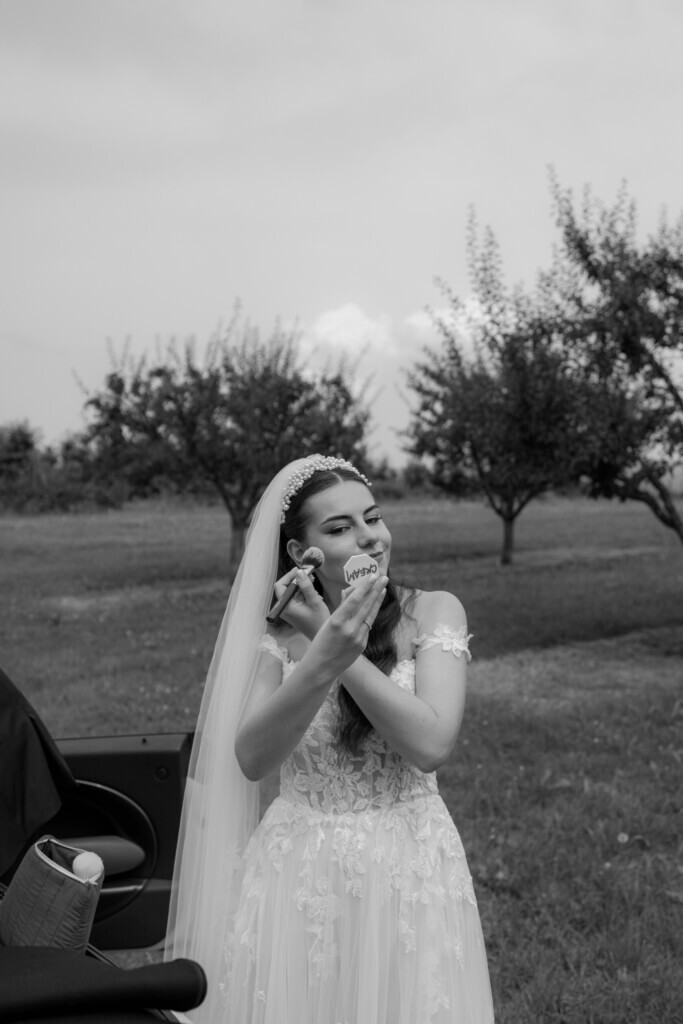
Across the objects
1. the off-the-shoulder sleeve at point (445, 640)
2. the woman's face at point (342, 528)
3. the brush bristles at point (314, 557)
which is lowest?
the off-the-shoulder sleeve at point (445, 640)

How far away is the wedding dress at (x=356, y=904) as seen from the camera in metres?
2.35

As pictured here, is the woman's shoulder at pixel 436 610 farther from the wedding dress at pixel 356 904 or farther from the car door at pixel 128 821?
the car door at pixel 128 821

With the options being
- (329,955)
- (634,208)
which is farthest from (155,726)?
(634,208)

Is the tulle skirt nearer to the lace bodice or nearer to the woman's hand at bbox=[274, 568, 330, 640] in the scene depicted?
the lace bodice

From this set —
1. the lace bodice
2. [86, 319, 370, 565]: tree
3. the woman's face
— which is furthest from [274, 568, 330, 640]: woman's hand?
[86, 319, 370, 565]: tree

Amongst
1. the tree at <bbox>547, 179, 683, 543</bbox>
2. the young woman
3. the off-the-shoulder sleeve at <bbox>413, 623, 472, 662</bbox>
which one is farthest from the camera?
the tree at <bbox>547, 179, 683, 543</bbox>

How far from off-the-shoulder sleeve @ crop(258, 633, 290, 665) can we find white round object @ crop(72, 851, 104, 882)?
674 millimetres

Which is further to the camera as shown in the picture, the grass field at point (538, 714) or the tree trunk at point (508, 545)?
the tree trunk at point (508, 545)

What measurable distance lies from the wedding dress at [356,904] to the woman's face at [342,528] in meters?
0.28

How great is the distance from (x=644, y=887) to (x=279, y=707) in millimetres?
2768

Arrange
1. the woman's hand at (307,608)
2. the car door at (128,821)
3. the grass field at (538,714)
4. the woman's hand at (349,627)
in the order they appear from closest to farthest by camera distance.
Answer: the woman's hand at (349,627) < the woman's hand at (307,608) < the car door at (128,821) < the grass field at (538,714)

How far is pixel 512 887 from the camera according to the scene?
4.31 m

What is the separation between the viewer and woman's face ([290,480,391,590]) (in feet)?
8.00

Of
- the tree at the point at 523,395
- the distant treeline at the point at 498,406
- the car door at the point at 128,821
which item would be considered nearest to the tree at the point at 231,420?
the distant treeline at the point at 498,406
